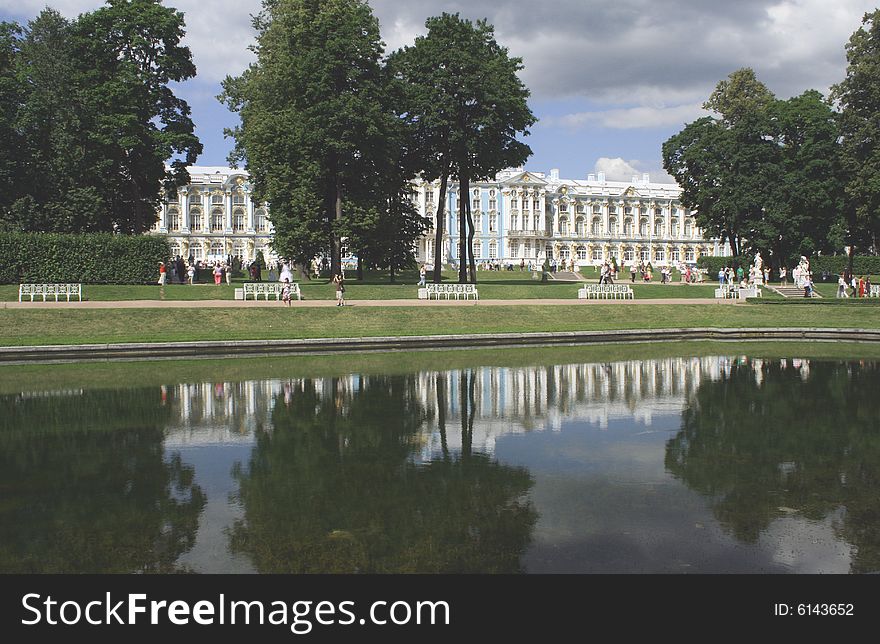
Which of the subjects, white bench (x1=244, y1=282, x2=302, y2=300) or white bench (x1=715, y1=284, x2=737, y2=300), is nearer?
white bench (x1=244, y1=282, x2=302, y2=300)

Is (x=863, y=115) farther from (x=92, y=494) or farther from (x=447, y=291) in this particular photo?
(x=92, y=494)

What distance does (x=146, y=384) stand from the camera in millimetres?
15047

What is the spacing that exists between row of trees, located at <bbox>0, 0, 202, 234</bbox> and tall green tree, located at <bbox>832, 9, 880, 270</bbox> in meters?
38.9

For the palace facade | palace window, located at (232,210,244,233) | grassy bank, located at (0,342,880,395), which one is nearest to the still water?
grassy bank, located at (0,342,880,395)

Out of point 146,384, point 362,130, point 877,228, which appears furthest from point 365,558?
point 877,228

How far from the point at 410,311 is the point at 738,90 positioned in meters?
42.3

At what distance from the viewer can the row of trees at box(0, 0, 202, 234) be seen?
40.4 meters

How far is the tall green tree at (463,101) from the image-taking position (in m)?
42.1

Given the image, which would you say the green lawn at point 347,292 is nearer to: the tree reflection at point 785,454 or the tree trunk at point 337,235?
the tree trunk at point 337,235

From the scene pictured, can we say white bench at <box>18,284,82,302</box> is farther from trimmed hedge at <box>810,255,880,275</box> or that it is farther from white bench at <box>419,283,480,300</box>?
trimmed hedge at <box>810,255,880,275</box>

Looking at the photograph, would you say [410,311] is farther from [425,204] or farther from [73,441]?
[425,204]

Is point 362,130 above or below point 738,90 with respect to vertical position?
below

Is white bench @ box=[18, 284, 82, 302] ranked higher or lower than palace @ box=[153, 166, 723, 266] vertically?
lower
